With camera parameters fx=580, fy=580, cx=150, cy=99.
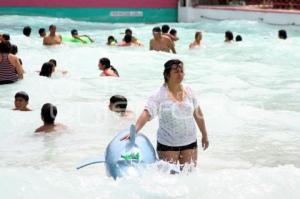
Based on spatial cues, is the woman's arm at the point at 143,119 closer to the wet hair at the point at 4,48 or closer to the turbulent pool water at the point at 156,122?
the turbulent pool water at the point at 156,122

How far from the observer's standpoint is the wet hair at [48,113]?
6.82 m

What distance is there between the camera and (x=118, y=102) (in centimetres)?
740

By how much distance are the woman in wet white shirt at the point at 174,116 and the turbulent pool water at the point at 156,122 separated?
0.22 m

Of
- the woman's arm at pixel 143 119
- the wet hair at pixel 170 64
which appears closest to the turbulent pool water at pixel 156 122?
the woman's arm at pixel 143 119

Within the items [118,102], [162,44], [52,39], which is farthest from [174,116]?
[52,39]

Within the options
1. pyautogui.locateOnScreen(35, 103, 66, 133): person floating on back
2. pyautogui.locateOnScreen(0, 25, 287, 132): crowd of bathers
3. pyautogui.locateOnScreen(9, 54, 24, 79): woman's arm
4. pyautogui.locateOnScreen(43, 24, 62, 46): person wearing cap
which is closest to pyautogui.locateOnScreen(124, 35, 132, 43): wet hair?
pyautogui.locateOnScreen(0, 25, 287, 132): crowd of bathers

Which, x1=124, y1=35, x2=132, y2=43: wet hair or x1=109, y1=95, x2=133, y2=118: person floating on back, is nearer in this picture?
x1=109, y1=95, x2=133, y2=118: person floating on back

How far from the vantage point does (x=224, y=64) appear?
14.1 m

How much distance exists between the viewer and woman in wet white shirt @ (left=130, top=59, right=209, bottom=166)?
490cm

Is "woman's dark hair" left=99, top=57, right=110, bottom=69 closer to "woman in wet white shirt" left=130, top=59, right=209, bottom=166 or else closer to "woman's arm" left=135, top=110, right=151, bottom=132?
"woman in wet white shirt" left=130, top=59, right=209, bottom=166

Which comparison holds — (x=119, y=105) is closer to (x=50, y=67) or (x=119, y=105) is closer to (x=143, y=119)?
(x=143, y=119)

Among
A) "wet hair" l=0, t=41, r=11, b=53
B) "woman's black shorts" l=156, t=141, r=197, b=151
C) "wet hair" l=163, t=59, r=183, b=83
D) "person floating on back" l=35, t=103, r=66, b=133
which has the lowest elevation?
"person floating on back" l=35, t=103, r=66, b=133

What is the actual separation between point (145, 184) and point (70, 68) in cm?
848

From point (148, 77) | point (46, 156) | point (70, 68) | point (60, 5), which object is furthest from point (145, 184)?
point (60, 5)
